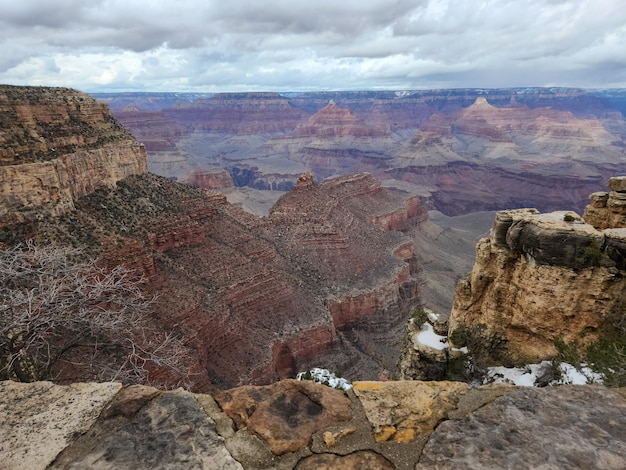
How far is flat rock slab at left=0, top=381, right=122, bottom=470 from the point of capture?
Answer: 3594 mm

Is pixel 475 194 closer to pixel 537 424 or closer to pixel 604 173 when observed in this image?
pixel 604 173

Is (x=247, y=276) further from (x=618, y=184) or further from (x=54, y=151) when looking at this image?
(x=618, y=184)

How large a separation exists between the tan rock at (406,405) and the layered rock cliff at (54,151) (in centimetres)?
2356

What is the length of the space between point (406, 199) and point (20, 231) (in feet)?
217

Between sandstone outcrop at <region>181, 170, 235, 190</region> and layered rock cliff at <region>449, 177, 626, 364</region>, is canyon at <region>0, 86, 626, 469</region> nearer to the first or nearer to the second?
layered rock cliff at <region>449, 177, 626, 364</region>

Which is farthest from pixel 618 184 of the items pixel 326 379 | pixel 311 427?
pixel 311 427

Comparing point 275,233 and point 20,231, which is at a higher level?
point 20,231

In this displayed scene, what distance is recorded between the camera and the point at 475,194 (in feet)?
433

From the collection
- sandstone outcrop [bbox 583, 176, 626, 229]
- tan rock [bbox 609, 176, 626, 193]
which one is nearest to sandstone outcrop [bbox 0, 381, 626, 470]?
sandstone outcrop [bbox 583, 176, 626, 229]

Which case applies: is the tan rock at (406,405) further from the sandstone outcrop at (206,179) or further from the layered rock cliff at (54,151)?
the sandstone outcrop at (206,179)

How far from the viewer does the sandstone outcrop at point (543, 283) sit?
1135cm

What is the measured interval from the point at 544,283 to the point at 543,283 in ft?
0.10

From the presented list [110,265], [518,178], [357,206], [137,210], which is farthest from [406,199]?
[518,178]

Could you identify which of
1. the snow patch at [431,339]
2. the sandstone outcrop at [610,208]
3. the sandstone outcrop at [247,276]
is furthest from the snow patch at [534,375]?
the sandstone outcrop at [247,276]
